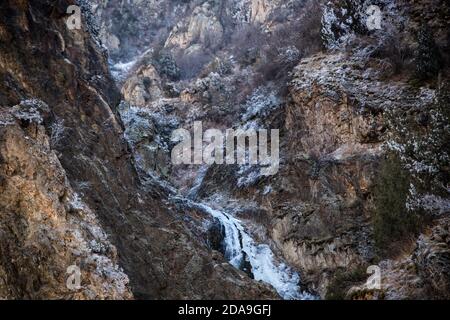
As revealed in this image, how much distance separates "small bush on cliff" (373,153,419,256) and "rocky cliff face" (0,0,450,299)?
58 mm

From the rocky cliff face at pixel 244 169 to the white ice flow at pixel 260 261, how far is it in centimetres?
18

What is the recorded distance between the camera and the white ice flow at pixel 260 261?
20891 millimetres

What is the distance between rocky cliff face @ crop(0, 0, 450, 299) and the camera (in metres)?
13.3

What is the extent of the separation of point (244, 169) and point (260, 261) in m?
6.94

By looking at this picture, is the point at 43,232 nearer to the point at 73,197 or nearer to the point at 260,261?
the point at 73,197

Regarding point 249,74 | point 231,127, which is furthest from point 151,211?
point 249,74

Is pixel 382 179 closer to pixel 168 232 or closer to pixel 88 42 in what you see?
pixel 168 232

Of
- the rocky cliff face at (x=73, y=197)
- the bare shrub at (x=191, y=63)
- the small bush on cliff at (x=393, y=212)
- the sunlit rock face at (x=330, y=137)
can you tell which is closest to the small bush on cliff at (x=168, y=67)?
the bare shrub at (x=191, y=63)

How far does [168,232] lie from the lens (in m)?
17.0

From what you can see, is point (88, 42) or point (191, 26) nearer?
point (88, 42)

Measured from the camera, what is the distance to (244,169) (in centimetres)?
2802
